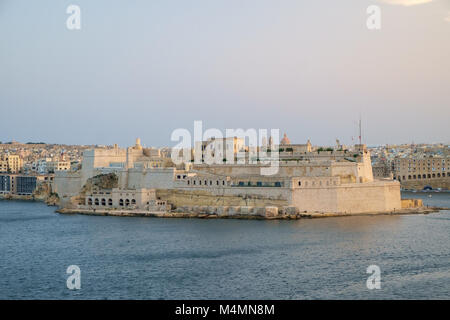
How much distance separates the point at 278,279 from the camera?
14.8 metres

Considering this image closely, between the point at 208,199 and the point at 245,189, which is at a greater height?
the point at 245,189

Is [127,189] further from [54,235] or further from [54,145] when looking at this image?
[54,145]

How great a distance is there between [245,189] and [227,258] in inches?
396

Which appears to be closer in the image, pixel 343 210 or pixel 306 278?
pixel 306 278

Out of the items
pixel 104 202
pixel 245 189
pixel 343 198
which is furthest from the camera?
pixel 104 202

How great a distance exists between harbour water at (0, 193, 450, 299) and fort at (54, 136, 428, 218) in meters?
1.48

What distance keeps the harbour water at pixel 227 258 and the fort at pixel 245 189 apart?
1.48 meters

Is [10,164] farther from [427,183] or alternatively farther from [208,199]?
[427,183]

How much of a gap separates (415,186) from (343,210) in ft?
85.8

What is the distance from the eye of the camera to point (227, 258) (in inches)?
682

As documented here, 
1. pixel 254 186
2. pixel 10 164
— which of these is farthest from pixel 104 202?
pixel 10 164

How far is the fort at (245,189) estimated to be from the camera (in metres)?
26.1

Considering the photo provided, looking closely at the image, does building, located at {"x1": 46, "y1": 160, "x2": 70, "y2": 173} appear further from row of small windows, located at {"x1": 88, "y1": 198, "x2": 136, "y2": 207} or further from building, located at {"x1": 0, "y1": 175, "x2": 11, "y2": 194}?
row of small windows, located at {"x1": 88, "y1": 198, "x2": 136, "y2": 207}
